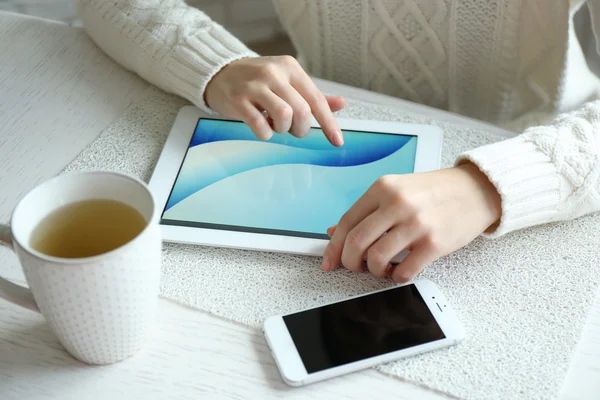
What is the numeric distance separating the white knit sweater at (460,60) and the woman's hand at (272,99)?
0.09 feet

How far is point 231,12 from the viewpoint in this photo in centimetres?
137

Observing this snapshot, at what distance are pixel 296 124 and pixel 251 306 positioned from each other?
22cm

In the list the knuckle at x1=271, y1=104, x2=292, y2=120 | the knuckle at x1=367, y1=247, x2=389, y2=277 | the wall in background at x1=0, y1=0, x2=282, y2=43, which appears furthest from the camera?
the wall in background at x1=0, y1=0, x2=282, y2=43

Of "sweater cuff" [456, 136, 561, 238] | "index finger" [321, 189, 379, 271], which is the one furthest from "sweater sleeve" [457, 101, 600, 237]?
"index finger" [321, 189, 379, 271]

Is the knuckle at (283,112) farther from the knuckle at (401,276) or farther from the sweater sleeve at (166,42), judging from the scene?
the knuckle at (401,276)

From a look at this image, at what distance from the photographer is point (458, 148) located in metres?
0.68

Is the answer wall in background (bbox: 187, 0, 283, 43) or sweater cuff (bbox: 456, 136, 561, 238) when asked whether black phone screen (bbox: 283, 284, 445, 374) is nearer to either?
sweater cuff (bbox: 456, 136, 561, 238)

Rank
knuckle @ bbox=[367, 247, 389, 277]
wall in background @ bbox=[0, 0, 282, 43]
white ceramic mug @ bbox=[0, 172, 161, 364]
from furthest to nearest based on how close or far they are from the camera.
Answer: wall in background @ bbox=[0, 0, 282, 43]
knuckle @ bbox=[367, 247, 389, 277]
white ceramic mug @ bbox=[0, 172, 161, 364]

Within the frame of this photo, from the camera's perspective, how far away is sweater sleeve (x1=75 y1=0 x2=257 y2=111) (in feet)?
2.42

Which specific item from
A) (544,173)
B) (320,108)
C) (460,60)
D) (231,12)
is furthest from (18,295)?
(231,12)

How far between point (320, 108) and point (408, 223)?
19 centimetres

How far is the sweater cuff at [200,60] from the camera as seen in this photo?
0.73 metres

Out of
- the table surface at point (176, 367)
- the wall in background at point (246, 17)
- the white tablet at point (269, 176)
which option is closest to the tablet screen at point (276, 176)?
the white tablet at point (269, 176)

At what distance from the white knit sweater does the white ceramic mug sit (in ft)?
0.92
